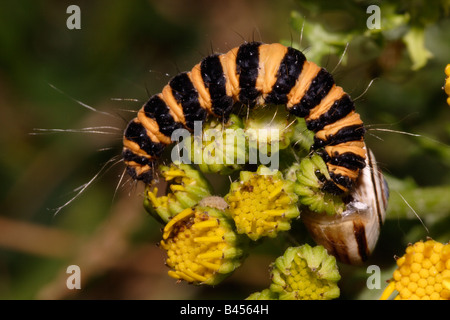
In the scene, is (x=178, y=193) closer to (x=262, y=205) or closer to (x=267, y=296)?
(x=262, y=205)

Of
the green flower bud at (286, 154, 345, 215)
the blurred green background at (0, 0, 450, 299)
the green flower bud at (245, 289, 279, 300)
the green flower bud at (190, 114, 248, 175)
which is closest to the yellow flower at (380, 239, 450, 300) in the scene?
the green flower bud at (286, 154, 345, 215)

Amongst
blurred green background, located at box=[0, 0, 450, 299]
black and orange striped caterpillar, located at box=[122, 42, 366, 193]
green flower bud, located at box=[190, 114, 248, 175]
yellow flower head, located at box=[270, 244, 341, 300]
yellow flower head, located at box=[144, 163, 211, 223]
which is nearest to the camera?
yellow flower head, located at box=[270, 244, 341, 300]

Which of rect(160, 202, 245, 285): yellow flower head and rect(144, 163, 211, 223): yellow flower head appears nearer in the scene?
rect(160, 202, 245, 285): yellow flower head

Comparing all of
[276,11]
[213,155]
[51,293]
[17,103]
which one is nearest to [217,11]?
[276,11]

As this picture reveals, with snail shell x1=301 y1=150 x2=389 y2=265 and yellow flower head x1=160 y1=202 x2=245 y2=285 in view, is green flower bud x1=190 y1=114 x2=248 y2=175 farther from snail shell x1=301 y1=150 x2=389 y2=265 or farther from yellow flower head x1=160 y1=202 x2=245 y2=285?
snail shell x1=301 y1=150 x2=389 y2=265

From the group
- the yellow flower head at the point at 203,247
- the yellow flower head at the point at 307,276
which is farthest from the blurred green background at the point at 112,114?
the yellow flower head at the point at 203,247

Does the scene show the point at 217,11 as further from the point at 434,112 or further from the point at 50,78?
the point at 434,112

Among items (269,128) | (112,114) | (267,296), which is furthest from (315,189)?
(112,114)
